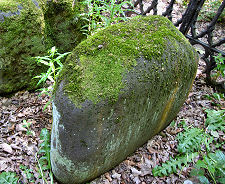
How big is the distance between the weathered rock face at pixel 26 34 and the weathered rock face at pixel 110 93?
111 centimetres

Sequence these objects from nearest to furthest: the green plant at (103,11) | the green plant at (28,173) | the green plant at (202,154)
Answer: the green plant at (28,173)
the green plant at (202,154)
the green plant at (103,11)

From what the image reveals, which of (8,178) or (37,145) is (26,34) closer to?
(37,145)

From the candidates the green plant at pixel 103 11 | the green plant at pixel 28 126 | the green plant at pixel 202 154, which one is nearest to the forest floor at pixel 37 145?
the green plant at pixel 28 126

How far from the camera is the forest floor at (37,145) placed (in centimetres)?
219

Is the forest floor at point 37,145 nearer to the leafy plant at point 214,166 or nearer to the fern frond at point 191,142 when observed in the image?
the fern frond at point 191,142

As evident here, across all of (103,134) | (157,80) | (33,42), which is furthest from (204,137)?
(33,42)

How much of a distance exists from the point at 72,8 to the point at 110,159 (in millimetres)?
2630

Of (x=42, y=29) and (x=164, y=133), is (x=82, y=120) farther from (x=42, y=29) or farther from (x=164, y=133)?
(x=42, y=29)

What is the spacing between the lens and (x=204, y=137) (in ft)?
8.77

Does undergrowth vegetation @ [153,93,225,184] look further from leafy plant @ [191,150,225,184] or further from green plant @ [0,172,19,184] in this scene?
green plant @ [0,172,19,184]

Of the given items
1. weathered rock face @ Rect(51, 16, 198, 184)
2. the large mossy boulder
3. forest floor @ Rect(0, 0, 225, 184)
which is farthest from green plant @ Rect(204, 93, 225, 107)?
the large mossy boulder

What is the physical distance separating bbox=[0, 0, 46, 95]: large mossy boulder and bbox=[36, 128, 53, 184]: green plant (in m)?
1.06

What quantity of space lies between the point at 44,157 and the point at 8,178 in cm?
40

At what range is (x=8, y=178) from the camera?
1.95 m
